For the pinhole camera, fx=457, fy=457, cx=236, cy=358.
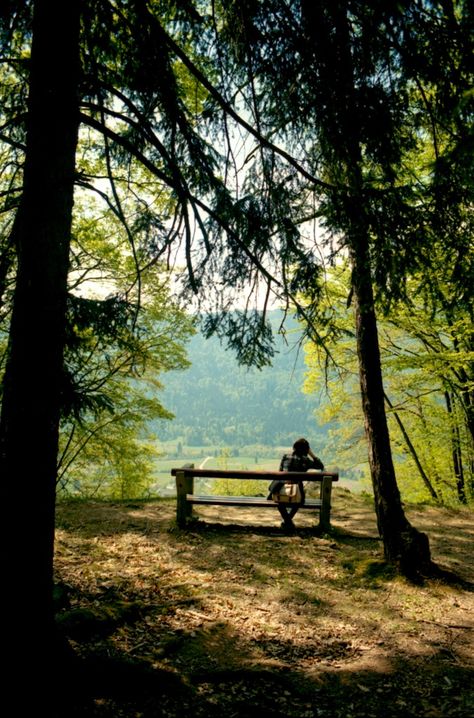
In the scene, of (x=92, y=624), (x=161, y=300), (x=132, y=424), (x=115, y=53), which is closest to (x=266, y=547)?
(x=92, y=624)

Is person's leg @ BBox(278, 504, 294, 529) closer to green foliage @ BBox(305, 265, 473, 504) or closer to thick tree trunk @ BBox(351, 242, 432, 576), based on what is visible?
thick tree trunk @ BBox(351, 242, 432, 576)

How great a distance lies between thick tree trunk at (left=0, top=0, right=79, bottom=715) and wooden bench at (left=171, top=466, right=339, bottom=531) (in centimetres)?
416

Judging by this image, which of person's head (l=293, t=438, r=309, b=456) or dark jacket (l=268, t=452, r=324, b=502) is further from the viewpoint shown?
person's head (l=293, t=438, r=309, b=456)

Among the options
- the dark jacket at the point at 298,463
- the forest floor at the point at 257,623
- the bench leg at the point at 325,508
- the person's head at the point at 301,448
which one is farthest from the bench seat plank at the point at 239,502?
the person's head at the point at 301,448

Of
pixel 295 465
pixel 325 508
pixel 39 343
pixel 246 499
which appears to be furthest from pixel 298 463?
pixel 39 343

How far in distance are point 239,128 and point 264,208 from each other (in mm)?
862

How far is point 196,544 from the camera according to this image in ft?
21.6

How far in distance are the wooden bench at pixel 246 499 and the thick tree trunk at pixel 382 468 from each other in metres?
1.34

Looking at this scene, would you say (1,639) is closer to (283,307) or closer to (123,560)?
(123,560)

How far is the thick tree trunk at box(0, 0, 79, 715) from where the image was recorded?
9.34 ft

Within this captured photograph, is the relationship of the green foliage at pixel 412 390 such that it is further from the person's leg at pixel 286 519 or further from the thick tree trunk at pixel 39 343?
the thick tree trunk at pixel 39 343

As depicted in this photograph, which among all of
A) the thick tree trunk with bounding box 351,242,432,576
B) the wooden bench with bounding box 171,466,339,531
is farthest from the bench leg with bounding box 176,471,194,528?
the thick tree trunk with bounding box 351,242,432,576

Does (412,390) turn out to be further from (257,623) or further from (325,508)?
(257,623)

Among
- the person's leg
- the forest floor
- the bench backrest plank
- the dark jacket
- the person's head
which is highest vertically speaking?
the person's head
